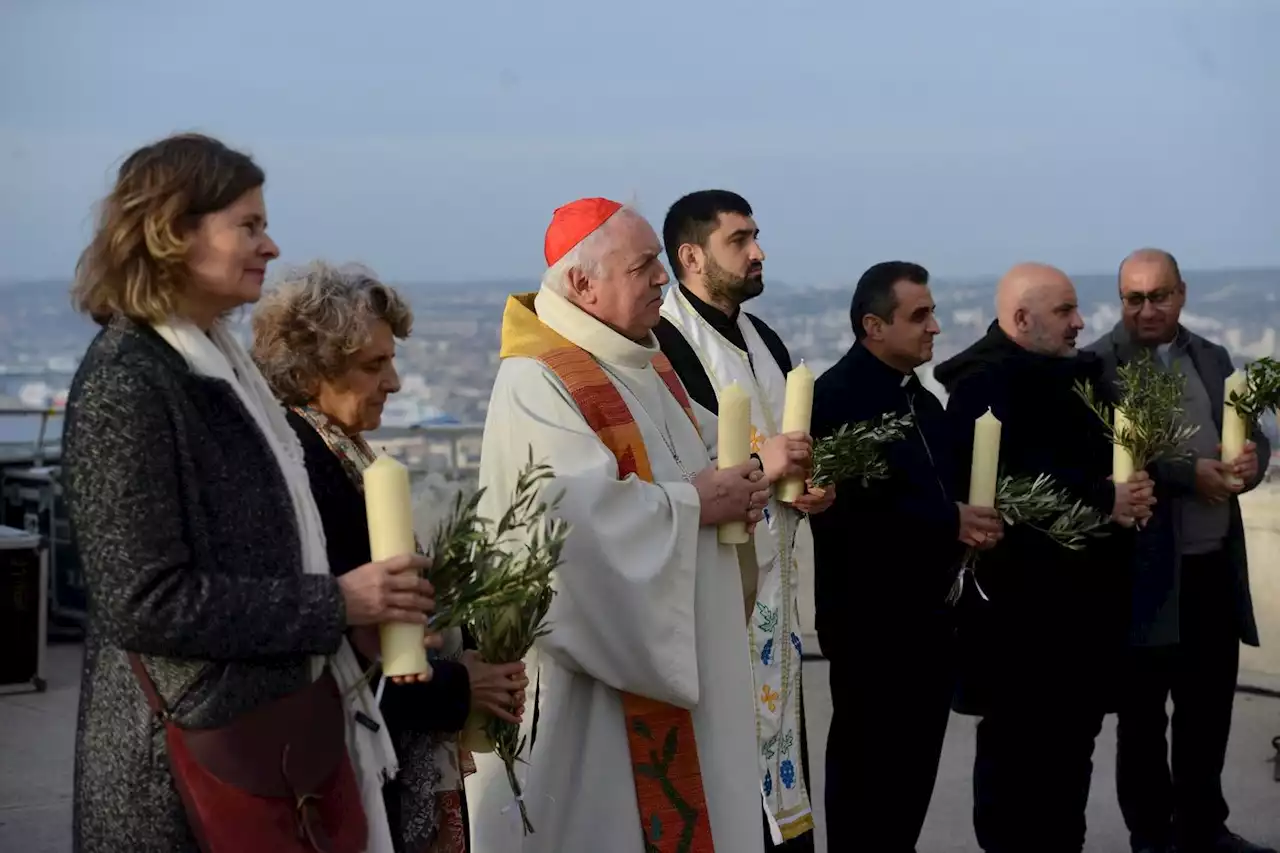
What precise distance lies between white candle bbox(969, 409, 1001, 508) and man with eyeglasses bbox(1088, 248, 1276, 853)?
913 millimetres

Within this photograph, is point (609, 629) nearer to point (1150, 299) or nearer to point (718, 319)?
point (718, 319)

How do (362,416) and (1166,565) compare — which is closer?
(362,416)

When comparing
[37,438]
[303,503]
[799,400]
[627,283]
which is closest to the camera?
[303,503]

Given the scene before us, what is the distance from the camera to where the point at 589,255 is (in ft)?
15.9

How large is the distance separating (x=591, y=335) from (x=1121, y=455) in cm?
236

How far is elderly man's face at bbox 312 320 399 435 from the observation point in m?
3.93

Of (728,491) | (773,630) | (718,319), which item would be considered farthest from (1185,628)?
(728,491)

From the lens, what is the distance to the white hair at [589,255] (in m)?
4.83

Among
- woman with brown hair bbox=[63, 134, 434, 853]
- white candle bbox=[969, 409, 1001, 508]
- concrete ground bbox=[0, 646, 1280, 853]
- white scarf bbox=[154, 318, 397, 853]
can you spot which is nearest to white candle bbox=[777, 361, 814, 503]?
white candle bbox=[969, 409, 1001, 508]

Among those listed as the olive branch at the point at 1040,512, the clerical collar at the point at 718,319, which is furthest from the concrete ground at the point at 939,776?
the clerical collar at the point at 718,319

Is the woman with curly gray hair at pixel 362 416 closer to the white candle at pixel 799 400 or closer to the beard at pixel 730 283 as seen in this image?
the white candle at pixel 799 400

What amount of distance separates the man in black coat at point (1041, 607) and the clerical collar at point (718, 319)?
773 mm

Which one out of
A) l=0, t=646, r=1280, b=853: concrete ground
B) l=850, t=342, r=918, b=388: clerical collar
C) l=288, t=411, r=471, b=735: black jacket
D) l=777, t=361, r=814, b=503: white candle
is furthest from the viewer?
l=0, t=646, r=1280, b=853: concrete ground

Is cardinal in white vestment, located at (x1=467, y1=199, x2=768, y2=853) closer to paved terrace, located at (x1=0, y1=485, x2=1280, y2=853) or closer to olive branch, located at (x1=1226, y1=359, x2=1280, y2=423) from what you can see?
paved terrace, located at (x1=0, y1=485, x2=1280, y2=853)
